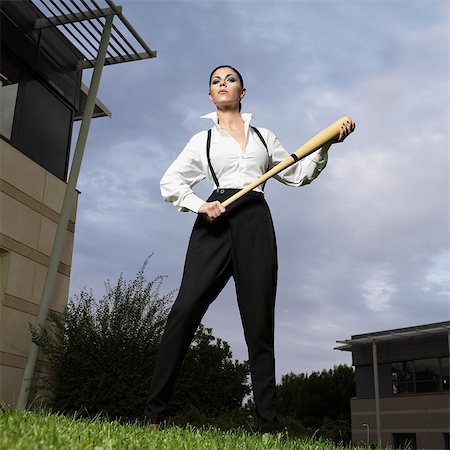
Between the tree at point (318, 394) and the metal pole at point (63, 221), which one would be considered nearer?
the metal pole at point (63, 221)

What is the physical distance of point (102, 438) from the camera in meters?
2.79

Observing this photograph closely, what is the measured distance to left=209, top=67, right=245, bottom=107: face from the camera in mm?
4148

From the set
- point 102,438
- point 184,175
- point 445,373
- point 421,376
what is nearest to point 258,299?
point 184,175

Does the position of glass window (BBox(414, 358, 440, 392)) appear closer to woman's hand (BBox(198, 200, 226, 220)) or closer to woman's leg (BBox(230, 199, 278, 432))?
woman's leg (BBox(230, 199, 278, 432))

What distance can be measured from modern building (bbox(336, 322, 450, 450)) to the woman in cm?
1763

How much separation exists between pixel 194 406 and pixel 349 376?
79.1 ft

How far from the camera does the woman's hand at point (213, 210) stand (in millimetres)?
3706

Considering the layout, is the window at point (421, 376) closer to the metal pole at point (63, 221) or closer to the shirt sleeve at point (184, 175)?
the metal pole at point (63, 221)

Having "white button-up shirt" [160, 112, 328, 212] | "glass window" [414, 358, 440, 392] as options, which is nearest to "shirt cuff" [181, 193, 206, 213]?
"white button-up shirt" [160, 112, 328, 212]

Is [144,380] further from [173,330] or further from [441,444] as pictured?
[441,444]

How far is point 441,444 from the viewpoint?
70.9 ft

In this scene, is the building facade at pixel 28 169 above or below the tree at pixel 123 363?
above

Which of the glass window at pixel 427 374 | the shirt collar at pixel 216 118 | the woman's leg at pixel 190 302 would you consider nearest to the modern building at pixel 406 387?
the glass window at pixel 427 374

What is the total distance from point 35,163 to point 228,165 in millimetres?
7782
